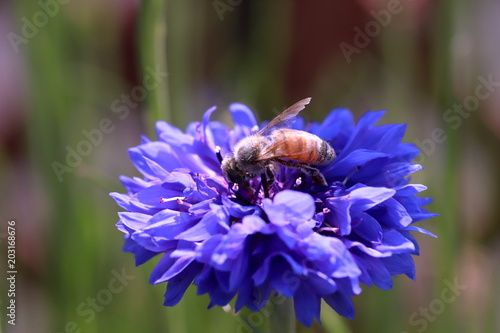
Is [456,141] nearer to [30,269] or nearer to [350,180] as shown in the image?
[350,180]

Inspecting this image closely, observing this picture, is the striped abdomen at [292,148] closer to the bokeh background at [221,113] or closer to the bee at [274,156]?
the bee at [274,156]

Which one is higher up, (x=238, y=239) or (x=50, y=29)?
(x=50, y=29)

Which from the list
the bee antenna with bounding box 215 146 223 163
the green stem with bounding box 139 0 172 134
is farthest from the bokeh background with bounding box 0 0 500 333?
the bee antenna with bounding box 215 146 223 163

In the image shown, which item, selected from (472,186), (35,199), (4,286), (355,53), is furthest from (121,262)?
(472,186)
